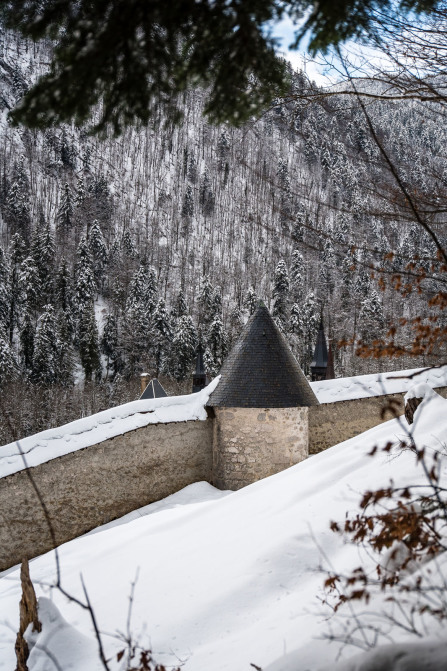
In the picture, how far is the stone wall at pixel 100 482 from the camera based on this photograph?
9.16 meters

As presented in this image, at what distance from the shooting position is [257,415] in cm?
Result: 1086

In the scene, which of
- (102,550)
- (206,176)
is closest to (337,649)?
(102,550)

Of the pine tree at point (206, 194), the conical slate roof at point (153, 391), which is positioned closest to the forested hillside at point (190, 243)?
the pine tree at point (206, 194)

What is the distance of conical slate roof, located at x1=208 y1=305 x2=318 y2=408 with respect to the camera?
1085 cm

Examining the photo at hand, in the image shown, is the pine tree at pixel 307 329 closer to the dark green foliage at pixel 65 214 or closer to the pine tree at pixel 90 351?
the pine tree at pixel 90 351

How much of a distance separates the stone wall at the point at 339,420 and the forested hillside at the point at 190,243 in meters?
1.68

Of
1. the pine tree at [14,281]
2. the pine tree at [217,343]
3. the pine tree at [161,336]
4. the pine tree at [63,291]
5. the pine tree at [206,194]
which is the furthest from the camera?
the pine tree at [206,194]

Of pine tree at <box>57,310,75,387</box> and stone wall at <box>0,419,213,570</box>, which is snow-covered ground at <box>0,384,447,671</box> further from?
pine tree at <box>57,310,75,387</box>

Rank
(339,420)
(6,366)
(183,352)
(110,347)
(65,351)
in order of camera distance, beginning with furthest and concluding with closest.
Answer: (110,347)
(183,352)
(65,351)
(6,366)
(339,420)

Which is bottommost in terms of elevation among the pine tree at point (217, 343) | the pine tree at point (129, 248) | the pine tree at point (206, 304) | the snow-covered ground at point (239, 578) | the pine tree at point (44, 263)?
the snow-covered ground at point (239, 578)

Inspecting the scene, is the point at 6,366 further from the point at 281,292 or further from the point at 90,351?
the point at 281,292

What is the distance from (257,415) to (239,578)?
5.33 meters

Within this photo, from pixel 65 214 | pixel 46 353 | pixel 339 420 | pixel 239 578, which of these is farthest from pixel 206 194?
pixel 239 578

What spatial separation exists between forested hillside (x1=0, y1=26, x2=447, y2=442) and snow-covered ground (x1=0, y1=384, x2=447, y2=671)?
180 centimetres
